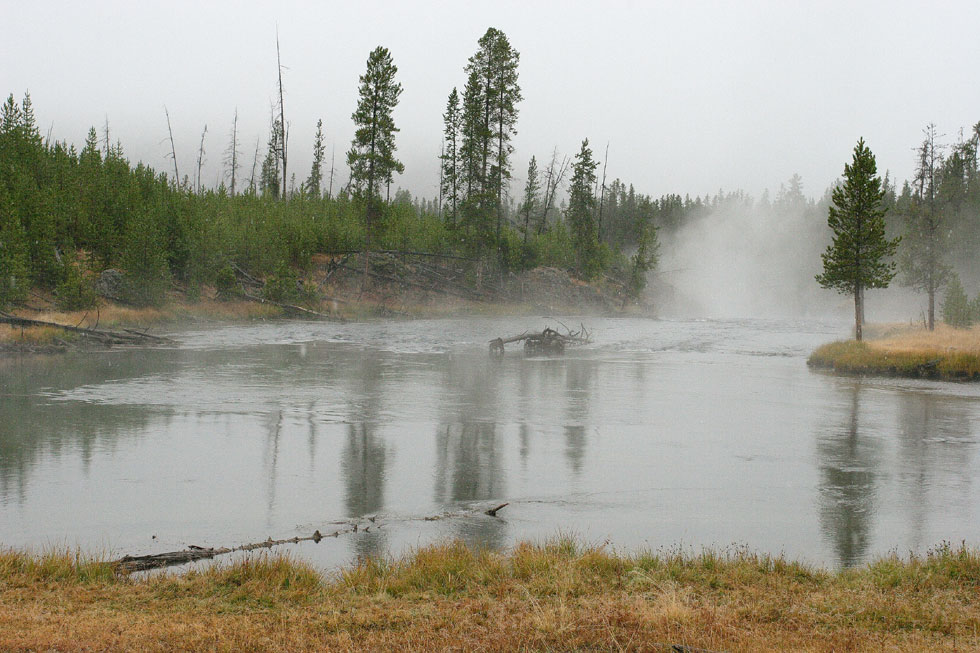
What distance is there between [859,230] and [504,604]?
3586 cm

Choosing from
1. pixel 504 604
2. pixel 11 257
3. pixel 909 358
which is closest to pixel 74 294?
pixel 11 257

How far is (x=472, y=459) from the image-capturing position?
15.1m

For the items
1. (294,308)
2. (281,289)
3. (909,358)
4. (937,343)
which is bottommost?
(909,358)

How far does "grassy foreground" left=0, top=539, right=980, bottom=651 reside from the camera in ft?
20.2

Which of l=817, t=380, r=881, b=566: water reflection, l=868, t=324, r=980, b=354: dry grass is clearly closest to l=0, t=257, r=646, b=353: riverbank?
l=817, t=380, r=881, b=566: water reflection

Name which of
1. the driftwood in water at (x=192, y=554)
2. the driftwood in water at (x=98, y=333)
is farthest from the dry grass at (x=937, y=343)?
the driftwood in water at (x=98, y=333)

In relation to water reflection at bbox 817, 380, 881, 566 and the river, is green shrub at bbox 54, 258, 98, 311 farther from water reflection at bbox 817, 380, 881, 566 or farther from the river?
water reflection at bbox 817, 380, 881, 566

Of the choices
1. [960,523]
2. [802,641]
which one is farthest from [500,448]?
[802,641]

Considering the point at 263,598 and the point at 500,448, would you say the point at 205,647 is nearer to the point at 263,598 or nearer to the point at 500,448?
the point at 263,598

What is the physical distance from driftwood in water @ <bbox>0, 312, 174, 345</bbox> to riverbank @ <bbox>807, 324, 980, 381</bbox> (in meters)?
31.1

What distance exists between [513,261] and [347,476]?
63.3 meters

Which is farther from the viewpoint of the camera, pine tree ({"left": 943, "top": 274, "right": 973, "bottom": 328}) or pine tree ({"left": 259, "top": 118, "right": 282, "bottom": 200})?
pine tree ({"left": 259, "top": 118, "right": 282, "bottom": 200})

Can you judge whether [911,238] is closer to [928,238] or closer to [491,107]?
[928,238]

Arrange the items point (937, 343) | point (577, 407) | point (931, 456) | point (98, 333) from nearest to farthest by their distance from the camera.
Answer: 1. point (931, 456)
2. point (577, 407)
3. point (937, 343)
4. point (98, 333)
